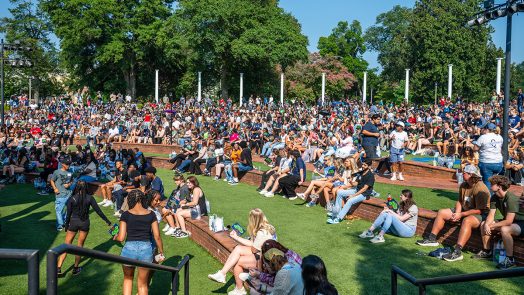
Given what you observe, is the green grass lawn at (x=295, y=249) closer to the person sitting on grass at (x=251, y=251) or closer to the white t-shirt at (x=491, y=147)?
the person sitting on grass at (x=251, y=251)

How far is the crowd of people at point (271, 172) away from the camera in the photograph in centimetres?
689

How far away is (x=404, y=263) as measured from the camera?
748 cm

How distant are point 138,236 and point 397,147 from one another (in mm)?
9473

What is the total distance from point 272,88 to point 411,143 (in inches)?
1439

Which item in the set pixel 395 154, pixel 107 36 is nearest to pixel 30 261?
pixel 395 154

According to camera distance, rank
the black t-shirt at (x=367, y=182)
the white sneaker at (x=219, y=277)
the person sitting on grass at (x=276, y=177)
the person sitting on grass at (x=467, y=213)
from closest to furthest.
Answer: the white sneaker at (x=219, y=277)
the person sitting on grass at (x=467, y=213)
the black t-shirt at (x=367, y=182)
the person sitting on grass at (x=276, y=177)

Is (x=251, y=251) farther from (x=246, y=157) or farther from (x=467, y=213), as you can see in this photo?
(x=246, y=157)

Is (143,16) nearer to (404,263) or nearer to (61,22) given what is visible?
(61,22)

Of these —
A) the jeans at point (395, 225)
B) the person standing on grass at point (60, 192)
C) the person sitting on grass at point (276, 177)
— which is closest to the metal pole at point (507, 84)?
the jeans at point (395, 225)

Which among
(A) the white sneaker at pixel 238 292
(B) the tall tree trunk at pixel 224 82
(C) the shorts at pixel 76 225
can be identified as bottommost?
(A) the white sneaker at pixel 238 292

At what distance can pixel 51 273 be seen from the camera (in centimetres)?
214

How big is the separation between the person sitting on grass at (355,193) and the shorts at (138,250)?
4993mm

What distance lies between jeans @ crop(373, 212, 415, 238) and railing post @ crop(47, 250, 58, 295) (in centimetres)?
735

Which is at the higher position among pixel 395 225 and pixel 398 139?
pixel 398 139
